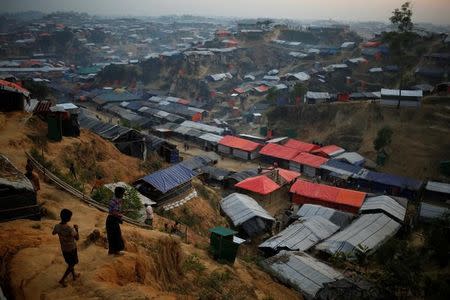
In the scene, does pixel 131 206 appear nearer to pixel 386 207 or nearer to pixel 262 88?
pixel 386 207

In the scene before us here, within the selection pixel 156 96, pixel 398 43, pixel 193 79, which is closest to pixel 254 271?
pixel 398 43

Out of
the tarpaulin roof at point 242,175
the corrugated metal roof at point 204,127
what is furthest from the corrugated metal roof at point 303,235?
the corrugated metal roof at point 204,127

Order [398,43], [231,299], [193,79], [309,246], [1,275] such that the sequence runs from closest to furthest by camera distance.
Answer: [1,275] → [231,299] → [309,246] → [398,43] → [193,79]

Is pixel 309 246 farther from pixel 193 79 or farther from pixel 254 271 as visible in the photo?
pixel 193 79

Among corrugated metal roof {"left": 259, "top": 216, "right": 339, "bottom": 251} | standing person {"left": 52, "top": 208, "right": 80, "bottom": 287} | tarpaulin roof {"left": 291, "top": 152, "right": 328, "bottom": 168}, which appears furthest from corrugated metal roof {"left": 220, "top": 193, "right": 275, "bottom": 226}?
standing person {"left": 52, "top": 208, "right": 80, "bottom": 287}

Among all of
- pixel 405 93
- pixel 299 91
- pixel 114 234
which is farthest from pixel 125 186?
pixel 299 91

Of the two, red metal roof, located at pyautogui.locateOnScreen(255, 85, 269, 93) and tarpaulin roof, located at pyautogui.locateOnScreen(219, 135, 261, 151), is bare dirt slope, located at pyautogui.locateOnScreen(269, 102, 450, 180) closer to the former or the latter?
tarpaulin roof, located at pyautogui.locateOnScreen(219, 135, 261, 151)
